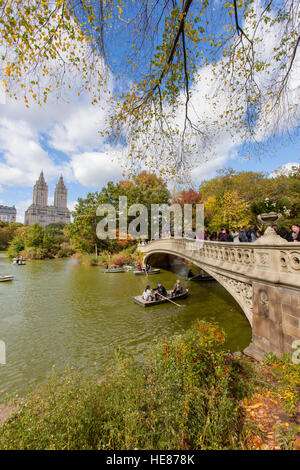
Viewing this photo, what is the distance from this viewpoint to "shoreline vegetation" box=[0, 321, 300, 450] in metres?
2.25

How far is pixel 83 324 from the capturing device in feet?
30.5

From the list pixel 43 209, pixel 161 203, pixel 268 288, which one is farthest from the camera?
pixel 43 209

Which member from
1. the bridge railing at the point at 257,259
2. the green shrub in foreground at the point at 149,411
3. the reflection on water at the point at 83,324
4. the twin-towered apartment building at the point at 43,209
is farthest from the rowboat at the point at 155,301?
the twin-towered apartment building at the point at 43,209

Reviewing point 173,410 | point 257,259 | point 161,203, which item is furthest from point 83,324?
point 161,203

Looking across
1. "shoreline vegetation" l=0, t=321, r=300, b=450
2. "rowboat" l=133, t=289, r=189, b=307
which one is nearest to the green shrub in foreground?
"shoreline vegetation" l=0, t=321, r=300, b=450

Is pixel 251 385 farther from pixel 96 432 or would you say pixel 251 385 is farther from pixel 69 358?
pixel 69 358

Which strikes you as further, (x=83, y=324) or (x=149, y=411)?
(x=83, y=324)

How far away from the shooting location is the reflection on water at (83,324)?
635cm

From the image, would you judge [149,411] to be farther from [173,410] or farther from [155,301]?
[155,301]

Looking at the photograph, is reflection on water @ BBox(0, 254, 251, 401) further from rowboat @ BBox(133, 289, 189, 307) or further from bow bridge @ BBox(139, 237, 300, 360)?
bow bridge @ BBox(139, 237, 300, 360)

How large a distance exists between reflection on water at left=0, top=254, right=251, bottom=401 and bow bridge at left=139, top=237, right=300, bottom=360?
1713mm

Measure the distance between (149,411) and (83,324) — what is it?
7.53 metres

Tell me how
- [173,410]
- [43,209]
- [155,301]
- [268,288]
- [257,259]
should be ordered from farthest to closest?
[43,209], [155,301], [257,259], [268,288], [173,410]

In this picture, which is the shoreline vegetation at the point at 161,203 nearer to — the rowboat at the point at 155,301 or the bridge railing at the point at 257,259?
the rowboat at the point at 155,301
